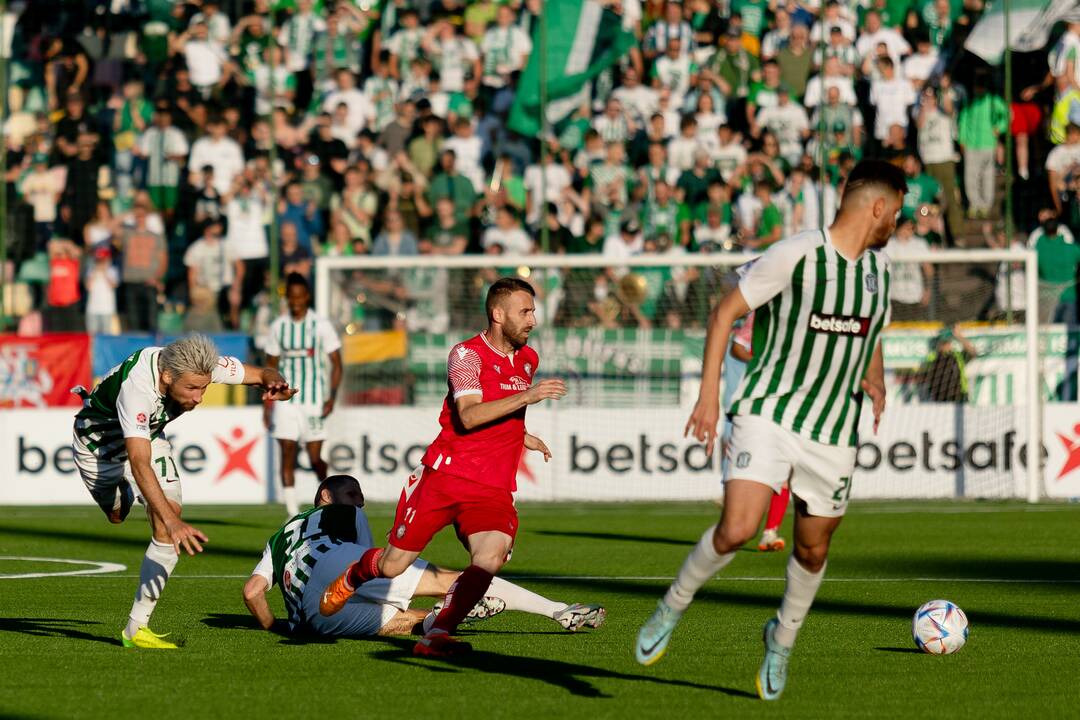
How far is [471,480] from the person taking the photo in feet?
26.2

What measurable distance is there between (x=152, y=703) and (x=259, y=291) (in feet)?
50.5

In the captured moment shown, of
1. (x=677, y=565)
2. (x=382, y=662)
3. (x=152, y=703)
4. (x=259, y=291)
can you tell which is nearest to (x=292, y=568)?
(x=382, y=662)

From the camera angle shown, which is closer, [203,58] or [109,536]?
[109,536]

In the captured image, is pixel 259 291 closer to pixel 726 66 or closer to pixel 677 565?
pixel 726 66

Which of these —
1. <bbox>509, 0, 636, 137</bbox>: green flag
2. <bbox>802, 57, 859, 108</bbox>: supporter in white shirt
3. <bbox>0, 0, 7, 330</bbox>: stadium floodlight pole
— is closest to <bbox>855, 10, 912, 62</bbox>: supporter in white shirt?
<bbox>802, 57, 859, 108</bbox>: supporter in white shirt

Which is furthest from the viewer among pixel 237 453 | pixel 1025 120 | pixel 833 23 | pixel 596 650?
pixel 833 23

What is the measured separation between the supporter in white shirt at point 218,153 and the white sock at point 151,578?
14.9 metres

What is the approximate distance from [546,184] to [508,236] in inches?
33.7

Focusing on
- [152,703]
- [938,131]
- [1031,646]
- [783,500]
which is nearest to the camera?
[152,703]

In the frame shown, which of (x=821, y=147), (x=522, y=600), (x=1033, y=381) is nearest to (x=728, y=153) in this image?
(x=821, y=147)

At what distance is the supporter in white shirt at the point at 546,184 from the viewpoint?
2219 centimetres

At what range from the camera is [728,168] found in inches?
861

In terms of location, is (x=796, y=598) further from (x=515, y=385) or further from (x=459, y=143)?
(x=459, y=143)

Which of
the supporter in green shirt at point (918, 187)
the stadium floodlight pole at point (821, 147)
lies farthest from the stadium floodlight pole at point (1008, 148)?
the stadium floodlight pole at point (821, 147)
